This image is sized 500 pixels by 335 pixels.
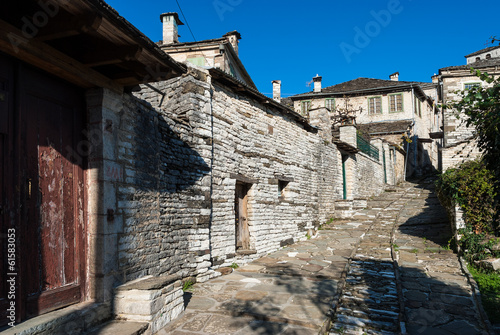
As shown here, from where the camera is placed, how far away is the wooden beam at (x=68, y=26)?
2.99 meters

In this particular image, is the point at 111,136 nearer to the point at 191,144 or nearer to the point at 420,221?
the point at 191,144

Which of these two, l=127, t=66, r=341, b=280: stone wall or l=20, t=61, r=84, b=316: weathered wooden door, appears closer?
l=20, t=61, r=84, b=316: weathered wooden door

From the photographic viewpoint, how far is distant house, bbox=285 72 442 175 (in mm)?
23250

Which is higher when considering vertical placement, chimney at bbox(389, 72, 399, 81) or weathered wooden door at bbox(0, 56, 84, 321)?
chimney at bbox(389, 72, 399, 81)

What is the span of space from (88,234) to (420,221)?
10234mm

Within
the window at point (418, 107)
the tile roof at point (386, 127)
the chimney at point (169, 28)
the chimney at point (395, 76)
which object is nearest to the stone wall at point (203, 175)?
the chimney at point (169, 28)

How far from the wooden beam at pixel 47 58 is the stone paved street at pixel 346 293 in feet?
9.73

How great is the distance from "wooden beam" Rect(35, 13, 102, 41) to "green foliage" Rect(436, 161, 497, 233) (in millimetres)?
7321

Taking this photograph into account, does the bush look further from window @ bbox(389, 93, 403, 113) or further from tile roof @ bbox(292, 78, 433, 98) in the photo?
tile roof @ bbox(292, 78, 433, 98)

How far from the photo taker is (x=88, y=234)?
3916 mm

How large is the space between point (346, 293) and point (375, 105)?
70.4ft

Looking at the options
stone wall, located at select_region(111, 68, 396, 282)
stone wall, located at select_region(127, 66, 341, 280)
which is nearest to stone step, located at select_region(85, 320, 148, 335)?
stone wall, located at select_region(111, 68, 396, 282)

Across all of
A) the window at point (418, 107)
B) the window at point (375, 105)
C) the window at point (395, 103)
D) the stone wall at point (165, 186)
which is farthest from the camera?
the window at point (375, 105)

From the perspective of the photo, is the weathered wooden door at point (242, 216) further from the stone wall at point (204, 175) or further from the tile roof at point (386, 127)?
the tile roof at point (386, 127)
